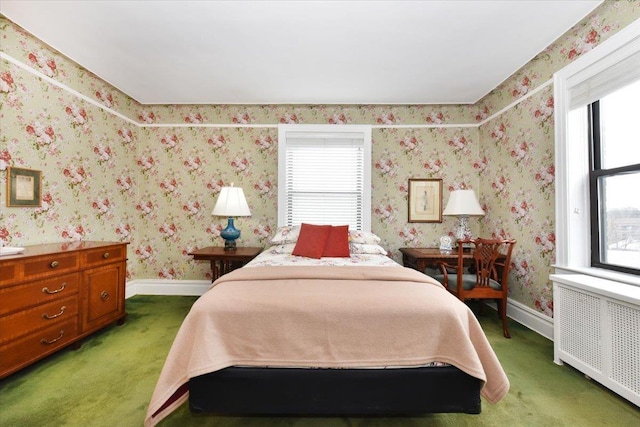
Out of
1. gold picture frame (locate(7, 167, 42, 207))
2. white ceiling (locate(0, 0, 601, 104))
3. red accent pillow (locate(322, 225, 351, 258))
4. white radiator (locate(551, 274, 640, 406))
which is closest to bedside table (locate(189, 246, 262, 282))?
red accent pillow (locate(322, 225, 351, 258))

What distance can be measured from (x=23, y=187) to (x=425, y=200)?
413 centimetres

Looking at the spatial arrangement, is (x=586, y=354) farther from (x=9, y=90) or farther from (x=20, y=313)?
(x=9, y=90)

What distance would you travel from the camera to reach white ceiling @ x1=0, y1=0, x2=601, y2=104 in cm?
209

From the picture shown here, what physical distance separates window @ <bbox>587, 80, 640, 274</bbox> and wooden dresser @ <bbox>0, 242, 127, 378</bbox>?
13.8ft

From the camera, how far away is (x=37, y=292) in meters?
2.03

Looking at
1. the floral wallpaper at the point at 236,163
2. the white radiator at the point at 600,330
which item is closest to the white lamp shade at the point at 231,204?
the floral wallpaper at the point at 236,163

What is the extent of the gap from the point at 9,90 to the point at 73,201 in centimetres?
107

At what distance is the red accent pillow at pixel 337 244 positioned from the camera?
2.97m

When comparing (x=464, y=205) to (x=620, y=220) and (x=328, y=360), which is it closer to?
(x=620, y=220)

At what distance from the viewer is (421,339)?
1481 mm

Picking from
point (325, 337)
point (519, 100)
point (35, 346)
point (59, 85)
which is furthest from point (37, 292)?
point (519, 100)

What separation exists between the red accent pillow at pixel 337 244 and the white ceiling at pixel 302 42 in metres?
1.65

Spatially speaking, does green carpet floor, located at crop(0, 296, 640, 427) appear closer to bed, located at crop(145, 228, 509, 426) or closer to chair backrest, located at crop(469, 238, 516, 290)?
bed, located at crop(145, 228, 509, 426)

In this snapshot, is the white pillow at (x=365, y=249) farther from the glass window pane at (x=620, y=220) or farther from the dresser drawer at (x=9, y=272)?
the dresser drawer at (x=9, y=272)
